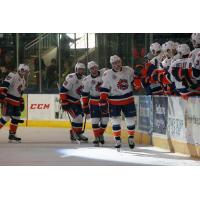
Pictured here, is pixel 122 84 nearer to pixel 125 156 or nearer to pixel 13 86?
pixel 125 156

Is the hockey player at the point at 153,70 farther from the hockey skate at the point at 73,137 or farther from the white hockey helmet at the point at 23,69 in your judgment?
the white hockey helmet at the point at 23,69

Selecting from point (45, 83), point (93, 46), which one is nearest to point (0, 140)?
point (45, 83)

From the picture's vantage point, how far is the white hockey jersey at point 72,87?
32.3 feet

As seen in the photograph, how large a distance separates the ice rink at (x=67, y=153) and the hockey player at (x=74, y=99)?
0.45ft

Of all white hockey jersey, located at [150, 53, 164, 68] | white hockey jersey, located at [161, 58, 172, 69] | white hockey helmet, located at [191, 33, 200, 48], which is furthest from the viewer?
white hockey jersey, located at [150, 53, 164, 68]

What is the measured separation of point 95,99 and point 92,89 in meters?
0.12

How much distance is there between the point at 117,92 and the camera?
898 cm

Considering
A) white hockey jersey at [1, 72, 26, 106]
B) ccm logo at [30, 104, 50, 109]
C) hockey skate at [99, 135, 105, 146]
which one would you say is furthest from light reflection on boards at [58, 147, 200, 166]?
ccm logo at [30, 104, 50, 109]

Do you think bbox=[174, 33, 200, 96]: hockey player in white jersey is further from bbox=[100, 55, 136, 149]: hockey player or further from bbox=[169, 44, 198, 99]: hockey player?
bbox=[100, 55, 136, 149]: hockey player

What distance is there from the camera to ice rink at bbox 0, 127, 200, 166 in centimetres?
821

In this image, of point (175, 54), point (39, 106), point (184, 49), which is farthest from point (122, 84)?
point (39, 106)

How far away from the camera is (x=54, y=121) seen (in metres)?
10.5

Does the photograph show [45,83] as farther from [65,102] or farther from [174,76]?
[174,76]
